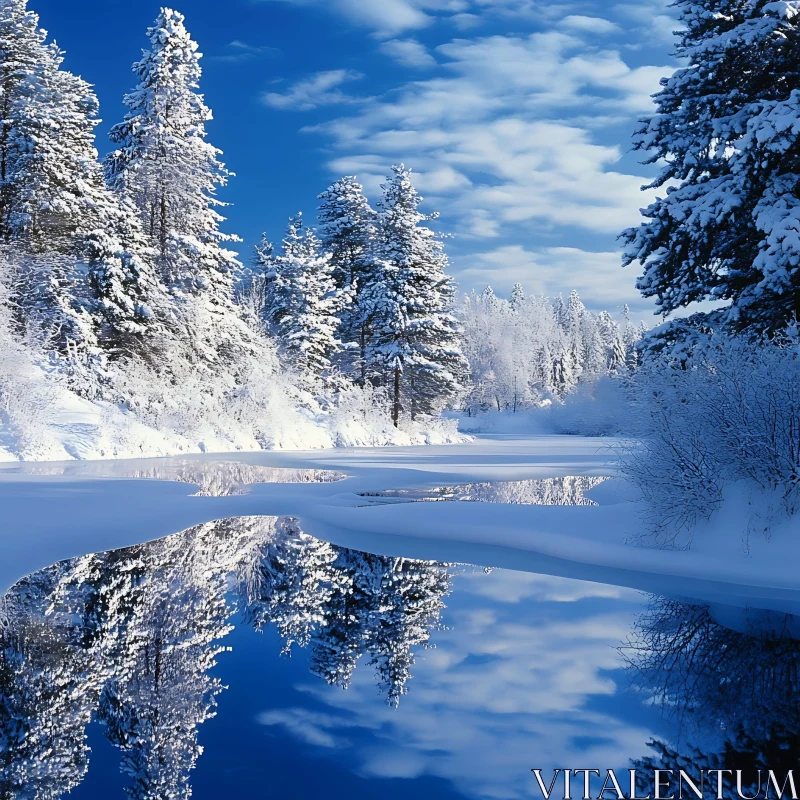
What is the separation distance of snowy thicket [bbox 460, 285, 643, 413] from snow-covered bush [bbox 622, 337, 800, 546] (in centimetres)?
6038

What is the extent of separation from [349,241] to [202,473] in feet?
97.4

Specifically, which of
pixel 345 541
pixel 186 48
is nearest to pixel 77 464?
pixel 345 541

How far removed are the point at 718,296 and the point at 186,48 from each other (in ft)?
92.1

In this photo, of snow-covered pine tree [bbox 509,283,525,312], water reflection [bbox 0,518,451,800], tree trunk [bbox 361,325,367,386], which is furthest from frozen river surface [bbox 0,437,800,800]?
snow-covered pine tree [bbox 509,283,525,312]

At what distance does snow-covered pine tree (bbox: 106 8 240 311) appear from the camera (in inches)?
1175

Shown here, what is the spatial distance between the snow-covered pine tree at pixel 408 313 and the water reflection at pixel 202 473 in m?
18.9

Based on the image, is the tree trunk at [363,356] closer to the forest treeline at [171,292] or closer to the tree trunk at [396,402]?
the forest treeline at [171,292]

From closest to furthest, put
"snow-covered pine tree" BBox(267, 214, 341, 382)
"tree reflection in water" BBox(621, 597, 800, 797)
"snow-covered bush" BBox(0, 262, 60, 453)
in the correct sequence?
"tree reflection in water" BBox(621, 597, 800, 797) < "snow-covered bush" BBox(0, 262, 60, 453) < "snow-covered pine tree" BBox(267, 214, 341, 382)

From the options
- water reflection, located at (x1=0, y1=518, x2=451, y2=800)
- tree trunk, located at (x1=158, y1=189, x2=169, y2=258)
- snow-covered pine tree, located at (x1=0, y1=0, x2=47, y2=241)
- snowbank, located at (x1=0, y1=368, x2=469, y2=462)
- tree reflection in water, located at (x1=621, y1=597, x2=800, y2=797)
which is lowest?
tree reflection in water, located at (x1=621, y1=597, x2=800, y2=797)

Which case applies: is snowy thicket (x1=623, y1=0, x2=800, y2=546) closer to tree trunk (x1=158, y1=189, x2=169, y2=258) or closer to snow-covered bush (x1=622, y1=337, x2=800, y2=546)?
snow-covered bush (x1=622, y1=337, x2=800, y2=546)

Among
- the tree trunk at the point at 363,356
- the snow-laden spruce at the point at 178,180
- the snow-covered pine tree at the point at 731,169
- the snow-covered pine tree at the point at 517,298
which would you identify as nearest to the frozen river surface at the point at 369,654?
the snow-covered pine tree at the point at 731,169

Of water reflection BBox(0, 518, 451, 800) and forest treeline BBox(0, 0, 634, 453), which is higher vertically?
forest treeline BBox(0, 0, 634, 453)

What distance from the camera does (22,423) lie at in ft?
63.3

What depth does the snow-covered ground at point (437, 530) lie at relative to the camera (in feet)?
24.1
